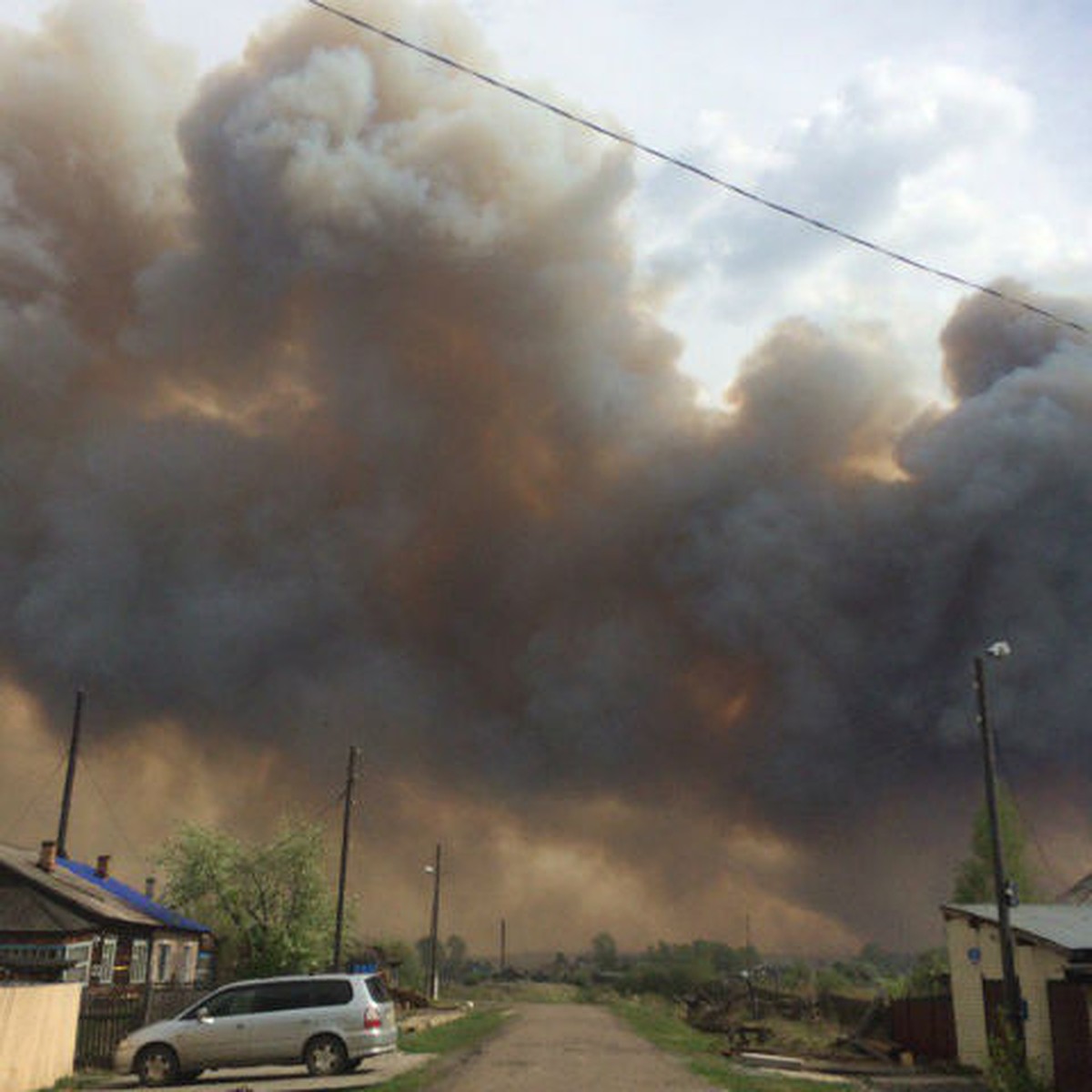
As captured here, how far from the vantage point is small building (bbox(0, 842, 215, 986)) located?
105ft

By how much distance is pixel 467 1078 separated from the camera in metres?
19.8

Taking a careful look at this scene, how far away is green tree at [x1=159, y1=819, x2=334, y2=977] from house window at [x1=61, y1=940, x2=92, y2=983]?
12601mm

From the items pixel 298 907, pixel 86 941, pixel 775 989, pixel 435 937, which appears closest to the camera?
pixel 86 941

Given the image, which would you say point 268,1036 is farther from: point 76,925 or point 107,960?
point 107,960

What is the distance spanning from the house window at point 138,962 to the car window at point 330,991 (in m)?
21.0

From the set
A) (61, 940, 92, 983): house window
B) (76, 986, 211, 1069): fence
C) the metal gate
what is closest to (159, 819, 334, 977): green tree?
(61, 940, 92, 983): house window

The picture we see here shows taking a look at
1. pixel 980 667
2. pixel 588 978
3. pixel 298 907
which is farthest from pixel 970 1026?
pixel 588 978

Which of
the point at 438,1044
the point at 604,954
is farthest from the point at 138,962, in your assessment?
the point at 604,954

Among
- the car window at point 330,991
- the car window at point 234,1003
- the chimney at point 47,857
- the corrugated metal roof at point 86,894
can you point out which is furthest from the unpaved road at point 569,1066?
the chimney at point 47,857

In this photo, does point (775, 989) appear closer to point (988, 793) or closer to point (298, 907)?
point (298, 907)

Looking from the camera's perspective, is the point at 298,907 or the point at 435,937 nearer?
the point at 298,907

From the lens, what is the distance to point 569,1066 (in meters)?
22.6

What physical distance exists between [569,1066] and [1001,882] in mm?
9622

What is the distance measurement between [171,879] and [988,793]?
40.0 meters
